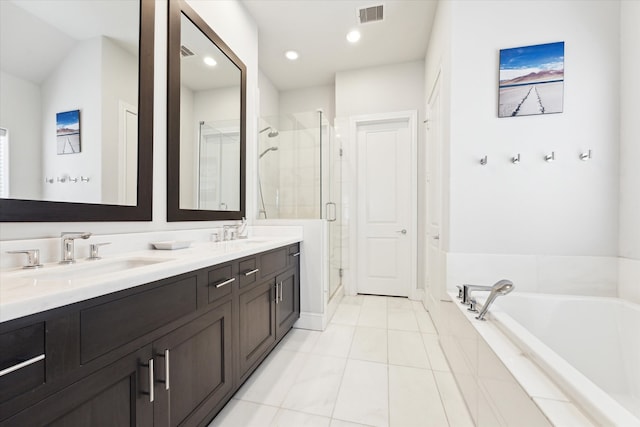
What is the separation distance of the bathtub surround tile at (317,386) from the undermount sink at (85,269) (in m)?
1.07

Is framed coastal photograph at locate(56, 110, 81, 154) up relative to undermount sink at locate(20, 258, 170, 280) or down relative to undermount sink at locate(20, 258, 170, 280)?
up

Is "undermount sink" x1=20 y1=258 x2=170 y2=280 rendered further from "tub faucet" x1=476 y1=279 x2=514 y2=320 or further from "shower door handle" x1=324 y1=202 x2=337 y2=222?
"shower door handle" x1=324 y1=202 x2=337 y2=222

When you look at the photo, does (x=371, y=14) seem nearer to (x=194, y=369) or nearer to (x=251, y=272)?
(x=251, y=272)

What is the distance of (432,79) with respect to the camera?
8.91ft

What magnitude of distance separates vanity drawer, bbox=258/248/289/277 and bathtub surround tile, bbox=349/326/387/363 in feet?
2.77

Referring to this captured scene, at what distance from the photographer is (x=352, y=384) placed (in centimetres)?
165

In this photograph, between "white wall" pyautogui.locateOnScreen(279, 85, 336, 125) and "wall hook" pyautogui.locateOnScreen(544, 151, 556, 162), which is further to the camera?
"white wall" pyautogui.locateOnScreen(279, 85, 336, 125)

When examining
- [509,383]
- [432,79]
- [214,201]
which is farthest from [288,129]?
[509,383]

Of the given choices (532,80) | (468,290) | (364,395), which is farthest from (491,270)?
(532,80)

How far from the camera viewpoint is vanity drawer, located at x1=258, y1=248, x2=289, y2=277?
1761 mm

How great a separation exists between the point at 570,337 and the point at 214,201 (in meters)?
2.43

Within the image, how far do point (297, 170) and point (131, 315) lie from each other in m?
2.27

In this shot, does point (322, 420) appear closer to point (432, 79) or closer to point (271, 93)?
point (432, 79)

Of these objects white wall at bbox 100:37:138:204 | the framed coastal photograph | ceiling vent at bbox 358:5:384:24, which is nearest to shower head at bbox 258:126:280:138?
ceiling vent at bbox 358:5:384:24
